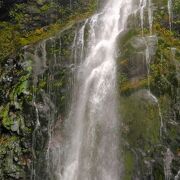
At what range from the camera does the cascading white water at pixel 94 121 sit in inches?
556

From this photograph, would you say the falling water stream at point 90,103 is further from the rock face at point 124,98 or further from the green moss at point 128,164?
the green moss at point 128,164

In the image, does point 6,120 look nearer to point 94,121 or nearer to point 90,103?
point 90,103

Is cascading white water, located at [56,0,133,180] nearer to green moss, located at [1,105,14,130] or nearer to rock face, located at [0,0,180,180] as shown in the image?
rock face, located at [0,0,180,180]

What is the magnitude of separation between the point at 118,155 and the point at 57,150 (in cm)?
247

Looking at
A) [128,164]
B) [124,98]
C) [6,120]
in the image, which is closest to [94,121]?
[124,98]

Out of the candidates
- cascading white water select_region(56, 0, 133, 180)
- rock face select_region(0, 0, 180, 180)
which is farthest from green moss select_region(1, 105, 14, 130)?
cascading white water select_region(56, 0, 133, 180)

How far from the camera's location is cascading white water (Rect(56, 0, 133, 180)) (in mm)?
14123

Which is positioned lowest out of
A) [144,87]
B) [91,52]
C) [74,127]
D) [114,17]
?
[74,127]

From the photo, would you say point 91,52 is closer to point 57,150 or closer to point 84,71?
point 84,71

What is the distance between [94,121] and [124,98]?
57.6 inches

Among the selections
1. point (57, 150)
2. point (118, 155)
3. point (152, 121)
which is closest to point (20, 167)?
point (57, 150)

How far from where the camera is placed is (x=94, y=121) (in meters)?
15.0

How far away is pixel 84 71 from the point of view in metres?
16.6

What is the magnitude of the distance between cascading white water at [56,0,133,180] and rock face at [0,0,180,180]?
0.38 m
